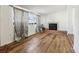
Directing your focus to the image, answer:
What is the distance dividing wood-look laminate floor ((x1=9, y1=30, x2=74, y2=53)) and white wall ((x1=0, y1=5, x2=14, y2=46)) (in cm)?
33

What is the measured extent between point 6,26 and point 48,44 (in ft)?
3.71

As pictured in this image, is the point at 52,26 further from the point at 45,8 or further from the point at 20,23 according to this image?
the point at 20,23

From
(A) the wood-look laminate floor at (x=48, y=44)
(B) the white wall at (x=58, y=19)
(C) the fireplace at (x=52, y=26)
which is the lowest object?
(A) the wood-look laminate floor at (x=48, y=44)

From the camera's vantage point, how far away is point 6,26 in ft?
10.1

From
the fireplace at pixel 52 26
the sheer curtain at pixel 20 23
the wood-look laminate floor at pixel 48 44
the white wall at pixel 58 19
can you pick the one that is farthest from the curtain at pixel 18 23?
the fireplace at pixel 52 26

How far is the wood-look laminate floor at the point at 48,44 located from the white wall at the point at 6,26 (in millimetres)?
332

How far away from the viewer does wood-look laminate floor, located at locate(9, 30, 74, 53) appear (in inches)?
112

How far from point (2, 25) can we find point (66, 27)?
60.4 inches

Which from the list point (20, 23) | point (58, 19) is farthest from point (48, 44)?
point (20, 23)

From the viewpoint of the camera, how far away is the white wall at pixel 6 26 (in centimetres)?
295

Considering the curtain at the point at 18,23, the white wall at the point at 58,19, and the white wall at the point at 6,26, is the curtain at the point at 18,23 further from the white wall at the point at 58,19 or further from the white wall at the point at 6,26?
the white wall at the point at 58,19
